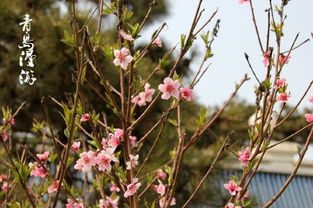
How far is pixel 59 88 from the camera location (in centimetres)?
350

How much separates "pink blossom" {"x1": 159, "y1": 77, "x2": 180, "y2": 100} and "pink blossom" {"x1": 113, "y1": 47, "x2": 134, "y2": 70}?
4.7 inches

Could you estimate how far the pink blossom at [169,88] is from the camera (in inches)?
54.7

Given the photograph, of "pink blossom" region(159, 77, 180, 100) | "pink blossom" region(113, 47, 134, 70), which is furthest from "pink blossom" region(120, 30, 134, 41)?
"pink blossom" region(159, 77, 180, 100)

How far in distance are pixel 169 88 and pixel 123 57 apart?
162mm

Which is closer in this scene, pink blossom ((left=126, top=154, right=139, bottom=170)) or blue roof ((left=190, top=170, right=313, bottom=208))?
pink blossom ((left=126, top=154, right=139, bottom=170))

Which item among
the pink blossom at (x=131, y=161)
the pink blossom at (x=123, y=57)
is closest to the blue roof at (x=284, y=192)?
the pink blossom at (x=131, y=161)

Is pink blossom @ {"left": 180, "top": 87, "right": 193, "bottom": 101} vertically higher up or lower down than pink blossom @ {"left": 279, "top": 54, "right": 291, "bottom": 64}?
→ lower down

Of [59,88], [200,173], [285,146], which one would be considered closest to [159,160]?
[200,173]

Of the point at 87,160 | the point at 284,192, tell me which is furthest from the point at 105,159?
the point at 284,192

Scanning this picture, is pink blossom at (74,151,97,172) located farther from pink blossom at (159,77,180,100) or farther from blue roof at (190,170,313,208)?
blue roof at (190,170,313,208)

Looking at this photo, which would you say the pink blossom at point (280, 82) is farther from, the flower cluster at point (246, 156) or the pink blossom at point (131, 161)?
the pink blossom at point (131, 161)

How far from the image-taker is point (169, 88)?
Result: 4.61ft

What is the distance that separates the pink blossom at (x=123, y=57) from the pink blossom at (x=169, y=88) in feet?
0.39

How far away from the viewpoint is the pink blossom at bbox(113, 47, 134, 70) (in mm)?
1372
